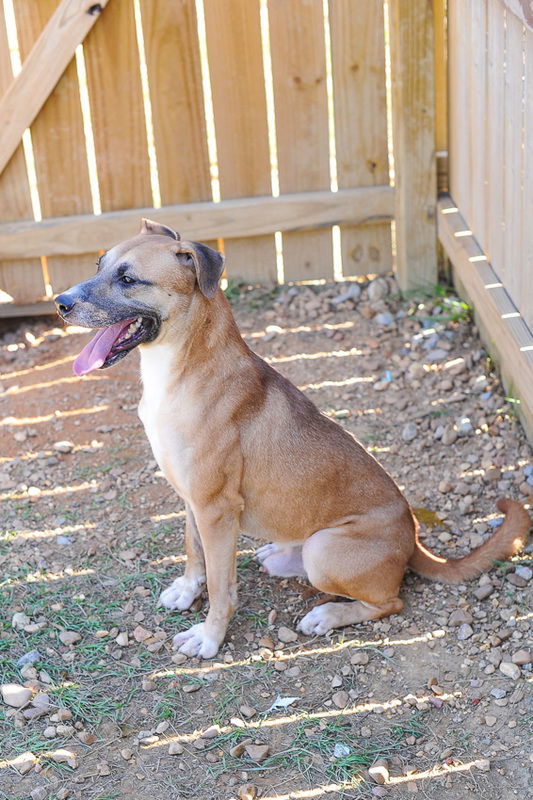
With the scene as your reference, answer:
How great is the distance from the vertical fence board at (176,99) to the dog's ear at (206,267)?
3.00m

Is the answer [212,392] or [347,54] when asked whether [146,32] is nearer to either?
[347,54]

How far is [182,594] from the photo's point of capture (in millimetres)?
4543

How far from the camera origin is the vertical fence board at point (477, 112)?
5520mm

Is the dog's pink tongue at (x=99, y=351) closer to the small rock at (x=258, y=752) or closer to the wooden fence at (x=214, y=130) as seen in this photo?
the small rock at (x=258, y=752)

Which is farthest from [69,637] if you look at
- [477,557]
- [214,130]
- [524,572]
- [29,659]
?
[214,130]

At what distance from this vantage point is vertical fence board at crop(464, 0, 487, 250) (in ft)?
18.1

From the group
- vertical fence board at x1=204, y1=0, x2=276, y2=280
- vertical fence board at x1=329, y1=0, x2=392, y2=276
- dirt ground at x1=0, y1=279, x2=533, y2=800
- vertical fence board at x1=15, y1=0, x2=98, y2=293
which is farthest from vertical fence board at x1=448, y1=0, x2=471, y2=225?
vertical fence board at x1=15, y1=0, x2=98, y2=293

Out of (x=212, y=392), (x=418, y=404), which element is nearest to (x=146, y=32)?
(x=418, y=404)

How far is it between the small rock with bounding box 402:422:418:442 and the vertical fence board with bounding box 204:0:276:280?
1.94m

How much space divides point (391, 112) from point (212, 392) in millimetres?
3430

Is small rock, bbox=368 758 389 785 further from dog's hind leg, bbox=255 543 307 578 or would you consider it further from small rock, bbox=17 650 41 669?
small rock, bbox=17 650 41 669

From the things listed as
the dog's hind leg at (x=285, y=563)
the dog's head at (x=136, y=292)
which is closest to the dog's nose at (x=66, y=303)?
the dog's head at (x=136, y=292)

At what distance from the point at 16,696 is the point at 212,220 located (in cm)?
363

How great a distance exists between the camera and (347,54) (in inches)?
261
